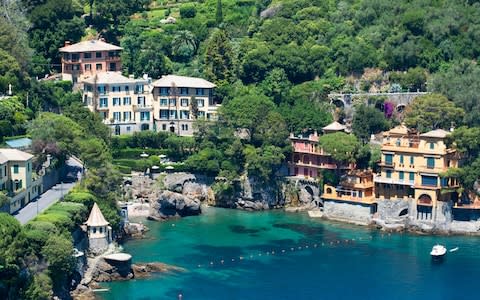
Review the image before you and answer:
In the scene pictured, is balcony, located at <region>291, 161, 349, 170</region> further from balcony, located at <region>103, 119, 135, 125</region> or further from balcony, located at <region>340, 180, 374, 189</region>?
balcony, located at <region>103, 119, 135, 125</region>

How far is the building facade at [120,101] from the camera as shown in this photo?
409 feet

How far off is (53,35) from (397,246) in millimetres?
41678

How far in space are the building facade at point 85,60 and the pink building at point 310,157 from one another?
1967cm

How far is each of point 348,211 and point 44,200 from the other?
1013 inches

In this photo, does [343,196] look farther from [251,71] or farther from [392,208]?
[251,71]

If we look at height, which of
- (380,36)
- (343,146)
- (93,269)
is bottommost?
(93,269)

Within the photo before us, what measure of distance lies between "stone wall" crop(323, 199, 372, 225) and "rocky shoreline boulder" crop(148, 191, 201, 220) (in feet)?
35.5

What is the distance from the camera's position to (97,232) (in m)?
98.8

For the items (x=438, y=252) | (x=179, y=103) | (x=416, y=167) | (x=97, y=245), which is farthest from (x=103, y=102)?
(x=438, y=252)

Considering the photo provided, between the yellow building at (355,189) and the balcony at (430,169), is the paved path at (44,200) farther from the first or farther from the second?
the balcony at (430,169)

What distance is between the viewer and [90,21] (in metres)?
139

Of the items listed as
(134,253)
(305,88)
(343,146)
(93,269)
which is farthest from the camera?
(305,88)

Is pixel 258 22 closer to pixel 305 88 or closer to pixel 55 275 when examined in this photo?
pixel 305 88

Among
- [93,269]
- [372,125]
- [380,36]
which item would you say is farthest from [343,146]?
[93,269]
